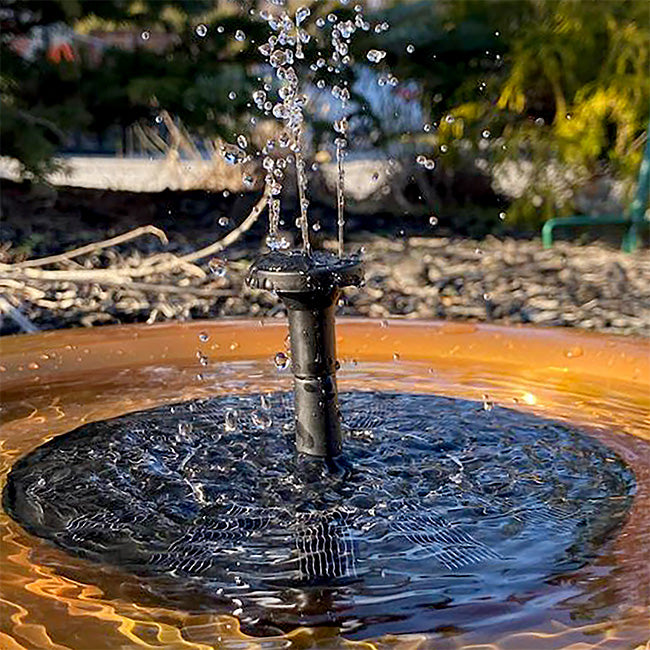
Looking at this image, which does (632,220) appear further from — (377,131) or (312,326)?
(312,326)

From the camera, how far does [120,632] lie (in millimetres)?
1167

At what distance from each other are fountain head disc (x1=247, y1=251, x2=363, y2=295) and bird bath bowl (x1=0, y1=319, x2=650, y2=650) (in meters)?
0.33

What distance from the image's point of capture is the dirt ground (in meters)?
4.25

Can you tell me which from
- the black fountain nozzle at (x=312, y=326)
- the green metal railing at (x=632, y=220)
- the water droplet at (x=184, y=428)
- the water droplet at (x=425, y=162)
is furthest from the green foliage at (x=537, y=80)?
the black fountain nozzle at (x=312, y=326)

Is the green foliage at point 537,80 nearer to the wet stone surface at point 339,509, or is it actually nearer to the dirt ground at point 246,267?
the dirt ground at point 246,267

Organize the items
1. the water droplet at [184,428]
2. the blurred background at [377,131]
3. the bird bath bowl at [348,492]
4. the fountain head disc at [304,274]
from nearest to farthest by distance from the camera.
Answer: the bird bath bowl at [348,492]
the fountain head disc at [304,274]
the water droplet at [184,428]
the blurred background at [377,131]

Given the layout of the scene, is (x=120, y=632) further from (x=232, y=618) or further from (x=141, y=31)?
(x=141, y=31)

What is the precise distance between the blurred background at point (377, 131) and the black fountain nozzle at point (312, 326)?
3.14 metres

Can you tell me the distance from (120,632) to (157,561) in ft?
0.82

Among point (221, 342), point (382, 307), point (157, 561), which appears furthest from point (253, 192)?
Answer: point (157, 561)

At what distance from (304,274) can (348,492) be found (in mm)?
360

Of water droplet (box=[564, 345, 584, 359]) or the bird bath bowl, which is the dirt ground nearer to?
the bird bath bowl

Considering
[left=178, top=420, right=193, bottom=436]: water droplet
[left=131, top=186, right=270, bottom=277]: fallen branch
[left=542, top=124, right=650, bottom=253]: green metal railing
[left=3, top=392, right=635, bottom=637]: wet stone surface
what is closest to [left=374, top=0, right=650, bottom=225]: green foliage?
[left=542, top=124, right=650, bottom=253]: green metal railing

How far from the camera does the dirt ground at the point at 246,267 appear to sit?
425 centimetres
